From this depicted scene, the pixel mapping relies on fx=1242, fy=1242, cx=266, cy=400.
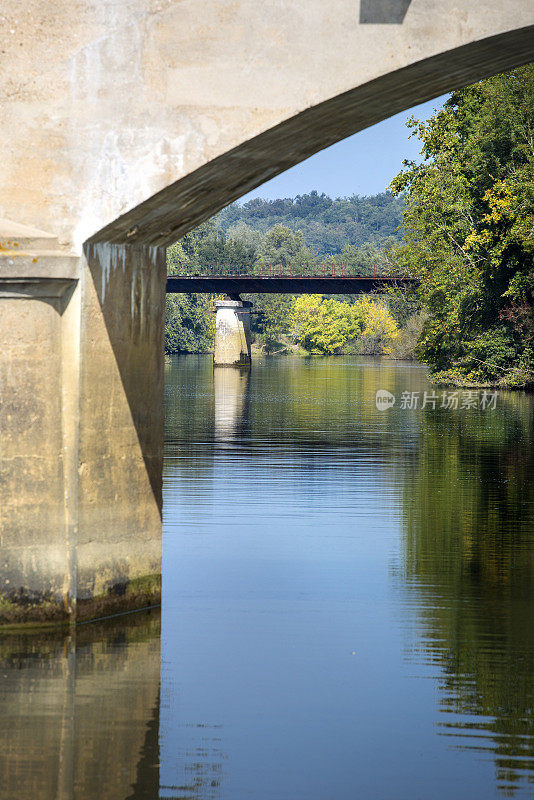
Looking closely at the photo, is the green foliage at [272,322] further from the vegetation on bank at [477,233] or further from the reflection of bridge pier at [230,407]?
the vegetation on bank at [477,233]

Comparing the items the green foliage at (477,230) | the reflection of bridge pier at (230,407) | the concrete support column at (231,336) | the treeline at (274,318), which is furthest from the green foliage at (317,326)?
the green foliage at (477,230)

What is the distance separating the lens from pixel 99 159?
9.07 metres

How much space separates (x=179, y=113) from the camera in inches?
351

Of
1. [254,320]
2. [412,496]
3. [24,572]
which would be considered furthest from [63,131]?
[254,320]

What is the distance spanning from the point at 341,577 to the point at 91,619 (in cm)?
290

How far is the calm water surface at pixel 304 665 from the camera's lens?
21.9ft

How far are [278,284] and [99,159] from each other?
3035 inches

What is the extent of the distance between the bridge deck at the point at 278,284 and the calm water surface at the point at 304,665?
219ft

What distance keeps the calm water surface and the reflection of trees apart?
26mm

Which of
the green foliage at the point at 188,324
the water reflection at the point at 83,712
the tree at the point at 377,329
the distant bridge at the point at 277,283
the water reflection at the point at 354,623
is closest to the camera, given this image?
the water reflection at the point at 83,712

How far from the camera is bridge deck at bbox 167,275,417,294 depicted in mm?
83250

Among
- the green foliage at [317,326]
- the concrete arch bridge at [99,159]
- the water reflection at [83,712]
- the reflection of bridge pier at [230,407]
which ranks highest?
the green foliage at [317,326]

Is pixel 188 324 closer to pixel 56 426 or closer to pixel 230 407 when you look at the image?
pixel 230 407

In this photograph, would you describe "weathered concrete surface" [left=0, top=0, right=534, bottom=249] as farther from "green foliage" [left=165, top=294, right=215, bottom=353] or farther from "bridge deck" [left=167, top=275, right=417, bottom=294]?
"green foliage" [left=165, top=294, right=215, bottom=353]
